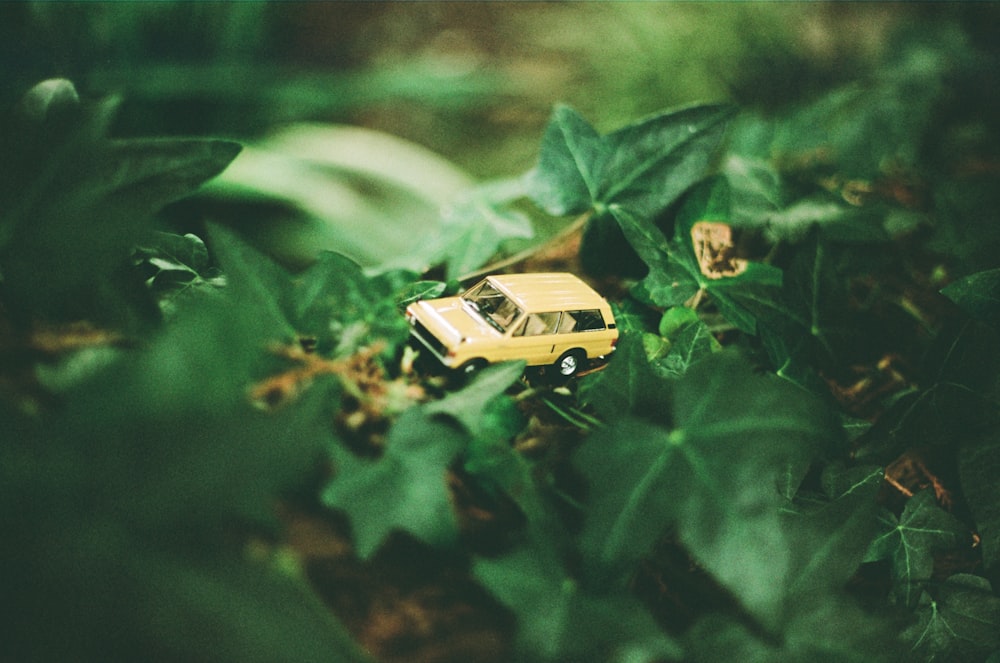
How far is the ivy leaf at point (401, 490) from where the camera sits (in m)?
0.41

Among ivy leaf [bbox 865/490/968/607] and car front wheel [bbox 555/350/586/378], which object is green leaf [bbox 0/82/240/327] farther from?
ivy leaf [bbox 865/490/968/607]

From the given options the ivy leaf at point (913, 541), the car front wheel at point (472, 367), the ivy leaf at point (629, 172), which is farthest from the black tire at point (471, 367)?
the ivy leaf at point (913, 541)

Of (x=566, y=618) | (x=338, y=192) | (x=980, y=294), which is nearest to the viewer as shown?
(x=566, y=618)

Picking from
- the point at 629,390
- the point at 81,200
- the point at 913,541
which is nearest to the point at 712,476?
the point at 629,390

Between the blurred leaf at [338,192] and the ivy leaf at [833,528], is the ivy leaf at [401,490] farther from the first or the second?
the blurred leaf at [338,192]

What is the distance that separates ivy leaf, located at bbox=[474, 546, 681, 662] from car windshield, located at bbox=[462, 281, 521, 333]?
0.19m

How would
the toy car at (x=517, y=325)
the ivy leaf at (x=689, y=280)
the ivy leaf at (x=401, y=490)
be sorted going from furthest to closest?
the ivy leaf at (x=689, y=280)
the toy car at (x=517, y=325)
the ivy leaf at (x=401, y=490)

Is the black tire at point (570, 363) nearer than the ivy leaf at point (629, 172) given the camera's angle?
Yes

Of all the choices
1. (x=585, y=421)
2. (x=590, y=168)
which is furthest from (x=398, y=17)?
(x=585, y=421)

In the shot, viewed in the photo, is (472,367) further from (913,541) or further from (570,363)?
(913,541)

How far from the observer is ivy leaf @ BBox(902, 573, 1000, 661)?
0.57 metres

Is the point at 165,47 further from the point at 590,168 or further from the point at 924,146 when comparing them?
the point at 924,146

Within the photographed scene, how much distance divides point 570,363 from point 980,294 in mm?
437

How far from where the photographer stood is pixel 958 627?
22.4 inches
